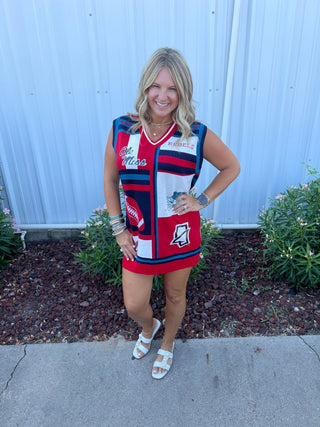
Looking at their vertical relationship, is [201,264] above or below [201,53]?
below

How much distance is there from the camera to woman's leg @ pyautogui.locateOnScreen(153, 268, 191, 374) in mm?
1961

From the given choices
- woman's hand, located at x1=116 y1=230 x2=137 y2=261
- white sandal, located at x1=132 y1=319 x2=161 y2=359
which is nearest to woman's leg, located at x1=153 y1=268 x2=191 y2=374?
white sandal, located at x1=132 y1=319 x2=161 y2=359

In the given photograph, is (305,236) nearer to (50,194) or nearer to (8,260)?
(50,194)

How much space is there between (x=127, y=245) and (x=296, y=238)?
5.61 ft

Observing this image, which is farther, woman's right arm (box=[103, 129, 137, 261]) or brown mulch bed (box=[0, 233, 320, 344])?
brown mulch bed (box=[0, 233, 320, 344])

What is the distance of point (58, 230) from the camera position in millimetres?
3770

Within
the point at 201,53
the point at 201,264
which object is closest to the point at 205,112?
the point at 201,53

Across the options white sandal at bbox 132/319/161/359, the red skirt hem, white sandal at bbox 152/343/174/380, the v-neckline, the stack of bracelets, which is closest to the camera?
the v-neckline

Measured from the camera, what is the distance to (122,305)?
2764mm

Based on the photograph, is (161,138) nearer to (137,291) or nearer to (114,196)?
(114,196)

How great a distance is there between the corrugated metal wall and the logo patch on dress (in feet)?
5.64

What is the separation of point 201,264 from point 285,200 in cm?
103

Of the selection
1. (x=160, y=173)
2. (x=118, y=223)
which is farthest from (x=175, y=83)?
(x=118, y=223)

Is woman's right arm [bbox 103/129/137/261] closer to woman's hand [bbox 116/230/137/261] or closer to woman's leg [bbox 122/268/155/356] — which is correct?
woman's hand [bbox 116/230/137/261]
